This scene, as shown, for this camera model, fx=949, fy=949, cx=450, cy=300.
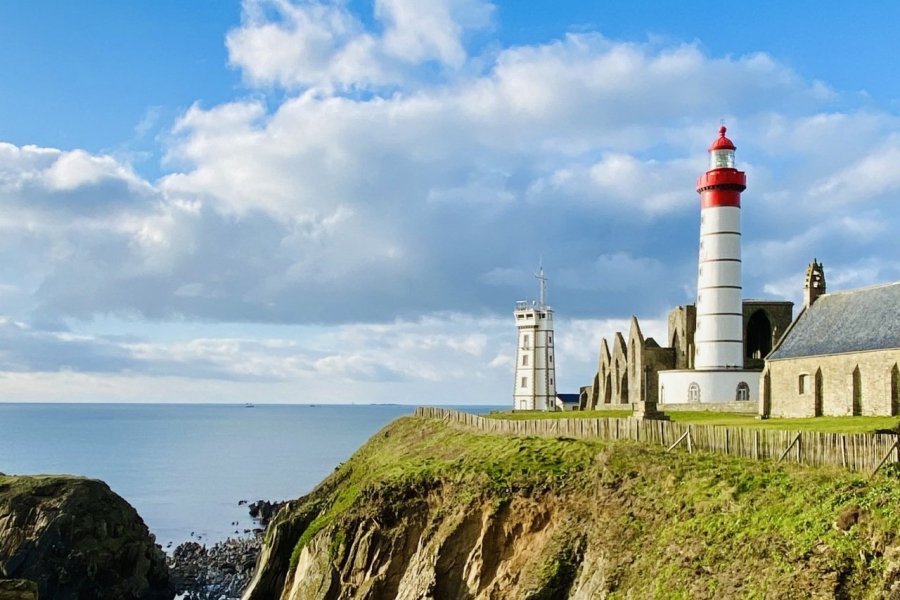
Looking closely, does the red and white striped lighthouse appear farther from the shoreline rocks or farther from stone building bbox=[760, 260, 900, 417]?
the shoreline rocks

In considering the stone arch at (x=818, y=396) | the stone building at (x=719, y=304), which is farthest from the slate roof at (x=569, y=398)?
the stone arch at (x=818, y=396)

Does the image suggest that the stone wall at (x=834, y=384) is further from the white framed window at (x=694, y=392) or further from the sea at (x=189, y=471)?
the sea at (x=189, y=471)

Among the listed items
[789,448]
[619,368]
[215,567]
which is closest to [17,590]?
[789,448]

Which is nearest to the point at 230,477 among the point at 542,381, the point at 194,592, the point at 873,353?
the point at 542,381

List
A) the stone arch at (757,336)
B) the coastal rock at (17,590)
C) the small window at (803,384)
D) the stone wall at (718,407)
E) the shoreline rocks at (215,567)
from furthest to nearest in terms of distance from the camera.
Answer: the stone arch at (757,336) → the shoreline rocks at (215,567) → the stone wall at (718,407) → the small window at (803,384) → the coastal rock at (17,590)

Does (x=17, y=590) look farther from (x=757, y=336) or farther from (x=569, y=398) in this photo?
(x=569, y=398)

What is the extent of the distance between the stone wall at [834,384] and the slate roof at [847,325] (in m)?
0.52

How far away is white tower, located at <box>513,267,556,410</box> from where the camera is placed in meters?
97.0

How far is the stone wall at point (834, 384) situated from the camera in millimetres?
47312

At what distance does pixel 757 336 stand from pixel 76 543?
5081 cm

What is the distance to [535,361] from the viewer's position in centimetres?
9825

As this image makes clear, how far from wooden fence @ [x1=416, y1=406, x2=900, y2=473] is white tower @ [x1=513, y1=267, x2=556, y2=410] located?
51.1 metres

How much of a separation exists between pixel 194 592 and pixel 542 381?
46071mm

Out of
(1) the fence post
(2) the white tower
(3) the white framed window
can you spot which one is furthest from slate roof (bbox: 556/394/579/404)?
(1) the fence post
